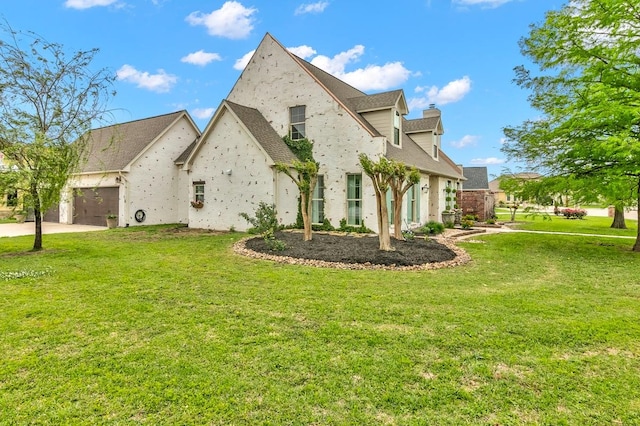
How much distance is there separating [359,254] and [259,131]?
8.98 metres

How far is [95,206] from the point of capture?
2028cm

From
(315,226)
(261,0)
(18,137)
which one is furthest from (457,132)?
(18,137)

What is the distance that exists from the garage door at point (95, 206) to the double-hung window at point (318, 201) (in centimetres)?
1163

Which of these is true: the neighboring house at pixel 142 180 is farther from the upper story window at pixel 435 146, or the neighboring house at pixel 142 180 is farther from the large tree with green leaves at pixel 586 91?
the large tree with green leaves at pixel 586 91

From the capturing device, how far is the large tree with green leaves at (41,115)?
9.39 metres

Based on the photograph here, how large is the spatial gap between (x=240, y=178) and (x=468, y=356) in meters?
13.5

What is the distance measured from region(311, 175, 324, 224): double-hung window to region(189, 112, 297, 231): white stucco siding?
37.0 inches

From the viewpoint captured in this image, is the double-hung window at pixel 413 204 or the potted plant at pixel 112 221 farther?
the potted plant at pixel 112 221

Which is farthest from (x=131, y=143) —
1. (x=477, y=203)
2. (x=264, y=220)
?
(x=477, y=203)

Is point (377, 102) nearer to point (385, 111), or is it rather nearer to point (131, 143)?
point (385, 111)

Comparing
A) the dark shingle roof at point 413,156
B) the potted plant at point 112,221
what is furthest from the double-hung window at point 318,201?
the potted plant at point 112,221

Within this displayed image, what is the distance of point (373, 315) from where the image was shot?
5.02 meters

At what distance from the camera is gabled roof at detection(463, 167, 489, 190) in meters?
36.0

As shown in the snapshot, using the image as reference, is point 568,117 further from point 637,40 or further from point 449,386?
point 449,386
